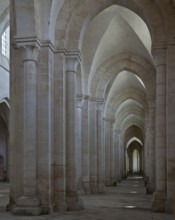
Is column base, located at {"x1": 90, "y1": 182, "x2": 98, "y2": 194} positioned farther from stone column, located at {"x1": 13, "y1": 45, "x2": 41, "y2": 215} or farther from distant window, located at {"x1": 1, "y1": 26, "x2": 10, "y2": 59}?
distant window, located at {"x1": 1, "y1": 26, "x2": 10, "y2": 59}

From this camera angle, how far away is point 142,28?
764 inches

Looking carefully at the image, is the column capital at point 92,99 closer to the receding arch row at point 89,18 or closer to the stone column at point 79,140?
the stone column at point 79,140

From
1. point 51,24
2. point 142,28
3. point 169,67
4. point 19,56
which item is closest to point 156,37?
point 169,67

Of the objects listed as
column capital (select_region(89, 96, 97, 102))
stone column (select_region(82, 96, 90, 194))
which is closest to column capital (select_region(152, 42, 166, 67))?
stone column (select_region(82, 96, 90, 194))

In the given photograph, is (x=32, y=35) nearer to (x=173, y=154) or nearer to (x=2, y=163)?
(x=173, y=154)

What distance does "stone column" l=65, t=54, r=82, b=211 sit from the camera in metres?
13.7

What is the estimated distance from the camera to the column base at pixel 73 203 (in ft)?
43.9

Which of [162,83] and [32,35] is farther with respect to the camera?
[162,83]

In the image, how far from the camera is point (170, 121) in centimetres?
1279

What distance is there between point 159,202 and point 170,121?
256cm

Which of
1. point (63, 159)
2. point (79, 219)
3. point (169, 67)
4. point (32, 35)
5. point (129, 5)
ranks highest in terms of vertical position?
point (129, 5)

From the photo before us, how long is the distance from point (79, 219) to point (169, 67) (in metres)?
5.40

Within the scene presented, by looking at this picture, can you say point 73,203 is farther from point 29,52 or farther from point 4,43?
point 4,43

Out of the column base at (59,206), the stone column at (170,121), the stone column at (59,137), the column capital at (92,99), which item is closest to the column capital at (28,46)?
the stone column at (59,137)
